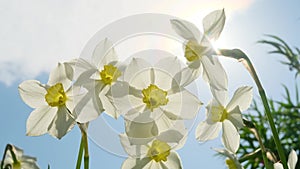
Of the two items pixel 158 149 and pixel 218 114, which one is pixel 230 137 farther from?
pixel 158 149

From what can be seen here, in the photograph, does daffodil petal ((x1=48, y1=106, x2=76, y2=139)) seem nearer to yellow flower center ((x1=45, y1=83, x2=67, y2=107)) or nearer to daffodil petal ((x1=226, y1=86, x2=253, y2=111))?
yellow flower center ((x1=45, y1=83, x2=67, y2=107))

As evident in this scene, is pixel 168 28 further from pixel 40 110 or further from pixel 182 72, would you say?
pixel 40 110

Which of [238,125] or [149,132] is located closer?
[149,132]

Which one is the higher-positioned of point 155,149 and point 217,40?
point 217,40

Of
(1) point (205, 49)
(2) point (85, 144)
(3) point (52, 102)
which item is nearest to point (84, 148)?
(2) point (85, 144)

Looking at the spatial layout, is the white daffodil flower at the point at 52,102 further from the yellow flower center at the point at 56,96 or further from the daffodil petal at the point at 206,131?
the daffodil petal at the point at 206,131

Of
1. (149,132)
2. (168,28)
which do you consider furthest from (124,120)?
(168,28)

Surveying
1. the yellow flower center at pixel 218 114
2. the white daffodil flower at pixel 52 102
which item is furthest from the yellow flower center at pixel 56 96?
the yellow flower center at pixel 218 114
